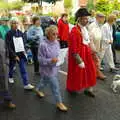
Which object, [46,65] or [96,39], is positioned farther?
[96,39]

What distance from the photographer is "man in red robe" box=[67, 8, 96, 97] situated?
7.66m

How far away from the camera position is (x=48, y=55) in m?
7.14

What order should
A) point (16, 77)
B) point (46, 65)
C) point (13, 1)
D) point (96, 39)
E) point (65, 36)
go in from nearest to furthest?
point (46, 65) → point (96, 39) → point (16, 77) → point (65, 36) → point (13, 1)

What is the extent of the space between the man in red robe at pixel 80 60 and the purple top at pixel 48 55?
57 centimetres

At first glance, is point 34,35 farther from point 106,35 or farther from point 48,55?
point 48,55

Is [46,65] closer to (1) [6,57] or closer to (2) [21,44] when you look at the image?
(1) [6,57]

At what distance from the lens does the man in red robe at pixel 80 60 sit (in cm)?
766

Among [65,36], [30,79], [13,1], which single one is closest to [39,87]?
[30,79]

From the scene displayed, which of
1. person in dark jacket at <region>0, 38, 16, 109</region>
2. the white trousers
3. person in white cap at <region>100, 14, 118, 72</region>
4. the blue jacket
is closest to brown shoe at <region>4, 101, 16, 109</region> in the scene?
person in dark jacket at <region>0, 38, 16, 109</region>

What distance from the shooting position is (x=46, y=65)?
7.17 metres

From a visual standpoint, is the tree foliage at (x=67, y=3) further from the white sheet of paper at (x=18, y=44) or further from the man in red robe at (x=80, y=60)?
the man in red robe at (x=80, y=60)

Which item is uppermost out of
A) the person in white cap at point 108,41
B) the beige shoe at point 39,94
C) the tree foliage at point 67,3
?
the person in white cap at point 108,41

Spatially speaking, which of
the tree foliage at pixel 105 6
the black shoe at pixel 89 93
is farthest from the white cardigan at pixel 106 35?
the tree foliage at pixel 105 6

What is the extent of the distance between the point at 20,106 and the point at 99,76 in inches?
129
